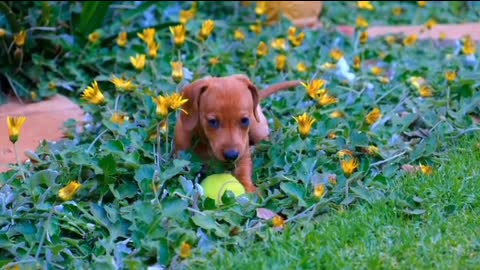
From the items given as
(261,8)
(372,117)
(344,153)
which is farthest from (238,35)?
(344,153)

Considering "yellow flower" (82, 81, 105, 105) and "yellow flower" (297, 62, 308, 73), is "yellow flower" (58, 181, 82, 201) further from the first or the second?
"yellow flower" (297, 62, 308, 73)

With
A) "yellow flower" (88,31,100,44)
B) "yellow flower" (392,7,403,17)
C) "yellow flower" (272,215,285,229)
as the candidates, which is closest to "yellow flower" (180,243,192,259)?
"yellow flower" (272,215,285,229)

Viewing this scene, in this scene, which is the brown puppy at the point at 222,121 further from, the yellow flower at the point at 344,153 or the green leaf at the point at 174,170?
the yellow flower at the point at 344,153

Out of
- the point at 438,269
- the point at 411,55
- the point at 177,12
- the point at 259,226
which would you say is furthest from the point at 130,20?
the point at 438,269

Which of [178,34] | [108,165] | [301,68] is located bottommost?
[301,68]

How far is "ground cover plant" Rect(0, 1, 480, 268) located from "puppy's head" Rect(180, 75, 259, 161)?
121 mm

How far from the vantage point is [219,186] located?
4395 millimetres

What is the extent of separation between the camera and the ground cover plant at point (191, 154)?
3.96m

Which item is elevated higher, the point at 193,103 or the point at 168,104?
the point at 168,104

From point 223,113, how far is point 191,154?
328 mm

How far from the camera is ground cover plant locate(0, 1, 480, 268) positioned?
396cm

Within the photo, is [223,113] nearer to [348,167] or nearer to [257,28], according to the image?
[348,167]

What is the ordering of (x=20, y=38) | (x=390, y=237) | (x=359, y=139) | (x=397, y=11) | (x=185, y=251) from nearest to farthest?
(x=185, y=251)
(x=390, y=237)
(x=359, y=139)
(x=20, y=38)
(x=397, y=11)

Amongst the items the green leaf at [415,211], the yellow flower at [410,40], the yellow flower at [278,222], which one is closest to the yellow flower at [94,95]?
the yellow flower at [278,222]
